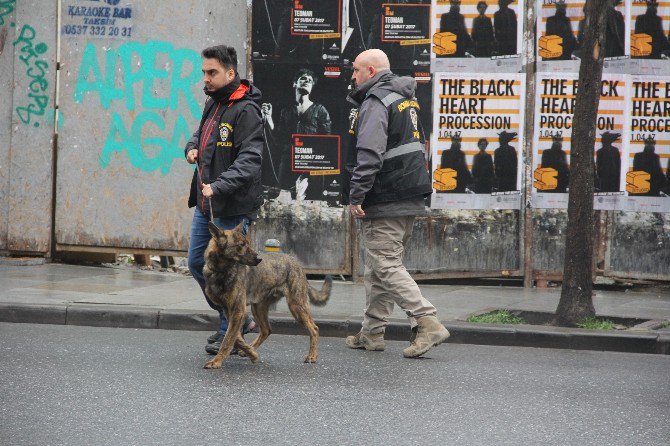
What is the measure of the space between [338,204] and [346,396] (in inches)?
201

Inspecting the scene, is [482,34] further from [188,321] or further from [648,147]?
[188,321]

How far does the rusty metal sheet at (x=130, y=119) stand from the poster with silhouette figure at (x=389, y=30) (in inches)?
53.8

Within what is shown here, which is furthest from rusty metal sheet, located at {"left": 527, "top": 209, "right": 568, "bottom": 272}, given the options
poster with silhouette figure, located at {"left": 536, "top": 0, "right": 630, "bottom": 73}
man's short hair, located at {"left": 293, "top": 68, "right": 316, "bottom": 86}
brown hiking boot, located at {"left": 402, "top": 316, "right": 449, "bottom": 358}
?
brown hiking boot, located at {"left": 402, "top": 316, "right": 449, "bottom": 358}

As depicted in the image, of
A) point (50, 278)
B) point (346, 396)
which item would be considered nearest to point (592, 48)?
point (346, 396)

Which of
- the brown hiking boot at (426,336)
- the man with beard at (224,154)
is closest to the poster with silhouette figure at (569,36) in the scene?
the brown hiking boot at (426,336)

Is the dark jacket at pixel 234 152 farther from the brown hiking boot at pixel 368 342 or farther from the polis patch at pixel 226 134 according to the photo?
the brown hiking boot at pixel 368 342

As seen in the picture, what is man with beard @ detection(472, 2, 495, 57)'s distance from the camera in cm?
1119

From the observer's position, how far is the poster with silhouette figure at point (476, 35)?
1118 centimetres

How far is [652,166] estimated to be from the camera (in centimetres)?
1123

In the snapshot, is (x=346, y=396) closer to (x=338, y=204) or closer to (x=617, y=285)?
(x=338, y=204)

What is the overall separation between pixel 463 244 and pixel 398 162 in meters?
3.70

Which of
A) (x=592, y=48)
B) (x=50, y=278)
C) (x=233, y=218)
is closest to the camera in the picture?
(x=233, y=218)

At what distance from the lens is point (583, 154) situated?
9078mm

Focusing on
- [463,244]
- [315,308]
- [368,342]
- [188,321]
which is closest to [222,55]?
[368,342]
